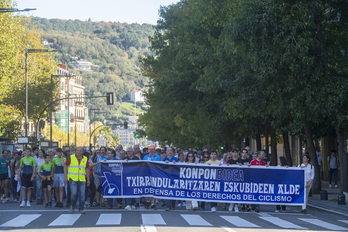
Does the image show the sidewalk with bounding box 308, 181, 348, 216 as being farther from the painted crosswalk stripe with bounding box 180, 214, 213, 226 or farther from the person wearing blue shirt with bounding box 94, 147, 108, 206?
the person wearing blue shirt with bounding box 94, 147, 108, 206

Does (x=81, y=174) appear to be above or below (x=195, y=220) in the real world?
above

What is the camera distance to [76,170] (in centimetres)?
1498

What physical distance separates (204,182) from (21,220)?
568 centimetres

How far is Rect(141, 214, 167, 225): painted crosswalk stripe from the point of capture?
1219cm

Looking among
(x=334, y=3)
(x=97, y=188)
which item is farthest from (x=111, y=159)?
(x=334, y=3)

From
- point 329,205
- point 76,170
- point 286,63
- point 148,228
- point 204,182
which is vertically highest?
point 286,63

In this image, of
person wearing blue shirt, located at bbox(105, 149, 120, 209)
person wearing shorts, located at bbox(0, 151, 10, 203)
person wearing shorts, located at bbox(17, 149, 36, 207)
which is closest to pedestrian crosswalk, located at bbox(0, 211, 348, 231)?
person wearing blue shirt, located at bbox(105, 149, 120, 209)

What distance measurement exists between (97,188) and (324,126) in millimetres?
13273

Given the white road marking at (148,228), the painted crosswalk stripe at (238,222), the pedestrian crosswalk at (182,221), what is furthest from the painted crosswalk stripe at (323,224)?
the white road marking at (148,228)

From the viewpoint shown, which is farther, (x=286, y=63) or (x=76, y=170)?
(x=286, y=63)

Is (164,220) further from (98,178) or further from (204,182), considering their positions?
(98,178)

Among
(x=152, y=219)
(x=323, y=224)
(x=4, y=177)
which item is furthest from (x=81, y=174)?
(x=323, y=224)

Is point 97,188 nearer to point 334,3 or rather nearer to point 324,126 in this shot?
point 334,3

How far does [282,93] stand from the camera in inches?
800
